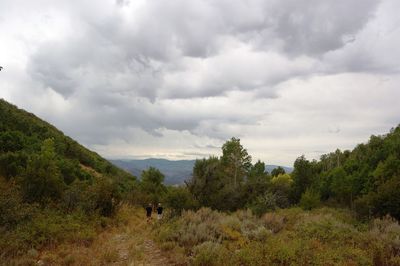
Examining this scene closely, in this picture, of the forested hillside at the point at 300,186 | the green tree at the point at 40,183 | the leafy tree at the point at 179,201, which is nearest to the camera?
the green tree at the point at 40,183

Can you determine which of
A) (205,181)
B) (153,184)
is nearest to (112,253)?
(205,181)

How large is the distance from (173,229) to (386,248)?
8.92 meters

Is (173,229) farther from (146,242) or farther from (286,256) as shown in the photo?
(286,256)

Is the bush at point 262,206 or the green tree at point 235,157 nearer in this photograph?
the bush at point 262,206

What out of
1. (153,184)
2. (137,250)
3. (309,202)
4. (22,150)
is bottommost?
(137,250)

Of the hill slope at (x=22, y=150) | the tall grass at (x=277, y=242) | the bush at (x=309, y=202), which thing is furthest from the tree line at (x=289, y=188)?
the hill slope at (x=22, y=150)

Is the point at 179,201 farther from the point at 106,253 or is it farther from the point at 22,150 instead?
the point at 22,150

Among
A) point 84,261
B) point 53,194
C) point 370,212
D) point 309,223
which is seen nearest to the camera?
point 84,261

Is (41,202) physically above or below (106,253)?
above

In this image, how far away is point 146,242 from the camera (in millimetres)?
15031

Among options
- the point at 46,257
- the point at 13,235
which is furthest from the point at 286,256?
the point at 13,235

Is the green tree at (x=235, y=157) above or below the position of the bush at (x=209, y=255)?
above

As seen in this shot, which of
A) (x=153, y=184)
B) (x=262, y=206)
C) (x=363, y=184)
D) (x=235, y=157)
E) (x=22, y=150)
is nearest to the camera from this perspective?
(x=262, y=206)

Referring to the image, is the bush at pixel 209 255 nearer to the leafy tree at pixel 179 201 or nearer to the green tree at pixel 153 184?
the leafy tree at pixel 179 201
